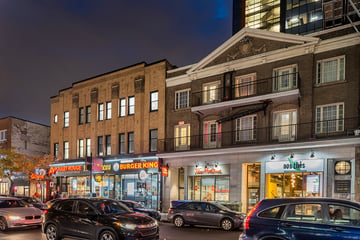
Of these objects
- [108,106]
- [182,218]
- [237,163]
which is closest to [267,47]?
[237,163]

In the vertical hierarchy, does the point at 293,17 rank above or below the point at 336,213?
above

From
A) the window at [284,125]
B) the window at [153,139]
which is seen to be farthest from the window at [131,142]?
the window at [284,125]

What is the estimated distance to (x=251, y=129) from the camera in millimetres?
22062

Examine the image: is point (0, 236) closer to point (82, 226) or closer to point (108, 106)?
point (82, 226)

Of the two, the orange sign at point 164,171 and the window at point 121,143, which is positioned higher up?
the window at point 121,143

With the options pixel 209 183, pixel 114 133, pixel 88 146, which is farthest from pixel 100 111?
pixel 209 183

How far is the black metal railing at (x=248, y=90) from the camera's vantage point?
829 inches

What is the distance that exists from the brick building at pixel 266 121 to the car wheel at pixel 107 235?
12.2 meters

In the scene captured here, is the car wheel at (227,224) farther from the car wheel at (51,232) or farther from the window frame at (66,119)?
the window frame at (66,119)

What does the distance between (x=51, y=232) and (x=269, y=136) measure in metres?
14.2

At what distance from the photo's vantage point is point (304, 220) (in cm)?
797

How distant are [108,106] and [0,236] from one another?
736 inches

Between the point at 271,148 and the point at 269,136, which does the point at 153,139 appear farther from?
the point at 271,148

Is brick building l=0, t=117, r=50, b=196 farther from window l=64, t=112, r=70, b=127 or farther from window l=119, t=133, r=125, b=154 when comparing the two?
window l=119, t=133, r=125, b=154
